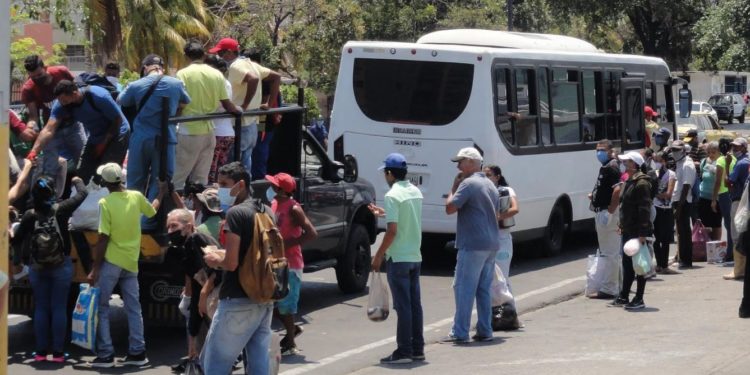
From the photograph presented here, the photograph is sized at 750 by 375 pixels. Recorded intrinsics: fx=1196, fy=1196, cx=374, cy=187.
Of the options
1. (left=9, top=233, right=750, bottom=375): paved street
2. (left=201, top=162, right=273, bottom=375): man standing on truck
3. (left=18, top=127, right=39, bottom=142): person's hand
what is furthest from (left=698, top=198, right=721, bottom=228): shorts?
(left=201, top=162, right=273, bottom=375): man standing on truck

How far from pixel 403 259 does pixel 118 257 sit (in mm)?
2345

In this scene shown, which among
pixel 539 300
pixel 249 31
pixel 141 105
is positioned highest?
pixel 249 31

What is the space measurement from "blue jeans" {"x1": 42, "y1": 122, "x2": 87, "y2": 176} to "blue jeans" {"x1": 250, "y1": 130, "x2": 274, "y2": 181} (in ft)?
6.83

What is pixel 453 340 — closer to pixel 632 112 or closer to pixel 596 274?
pixel 596 274

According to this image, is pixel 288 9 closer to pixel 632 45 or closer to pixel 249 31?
pixel 249 31

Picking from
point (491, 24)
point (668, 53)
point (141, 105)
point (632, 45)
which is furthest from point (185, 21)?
point (141, 105)

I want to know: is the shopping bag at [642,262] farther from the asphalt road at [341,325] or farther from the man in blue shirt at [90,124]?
the man in blue shirt at [90,124]

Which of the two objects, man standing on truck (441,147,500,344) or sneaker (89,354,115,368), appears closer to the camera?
sneaker (89,354,115,368)

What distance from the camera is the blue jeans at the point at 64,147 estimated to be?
35.0 feet

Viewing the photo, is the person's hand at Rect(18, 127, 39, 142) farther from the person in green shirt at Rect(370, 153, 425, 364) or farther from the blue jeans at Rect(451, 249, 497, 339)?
the blue jeans at Rect(451, 249, 497, 339)

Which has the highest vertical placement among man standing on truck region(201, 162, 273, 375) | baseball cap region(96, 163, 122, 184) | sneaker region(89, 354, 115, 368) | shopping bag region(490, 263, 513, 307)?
baseball cap region(96, 163, 122, 184)

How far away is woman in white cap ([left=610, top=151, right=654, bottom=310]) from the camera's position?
12.5m

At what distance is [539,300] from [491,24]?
91.3 ft

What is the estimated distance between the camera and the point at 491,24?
40438 millimetres
